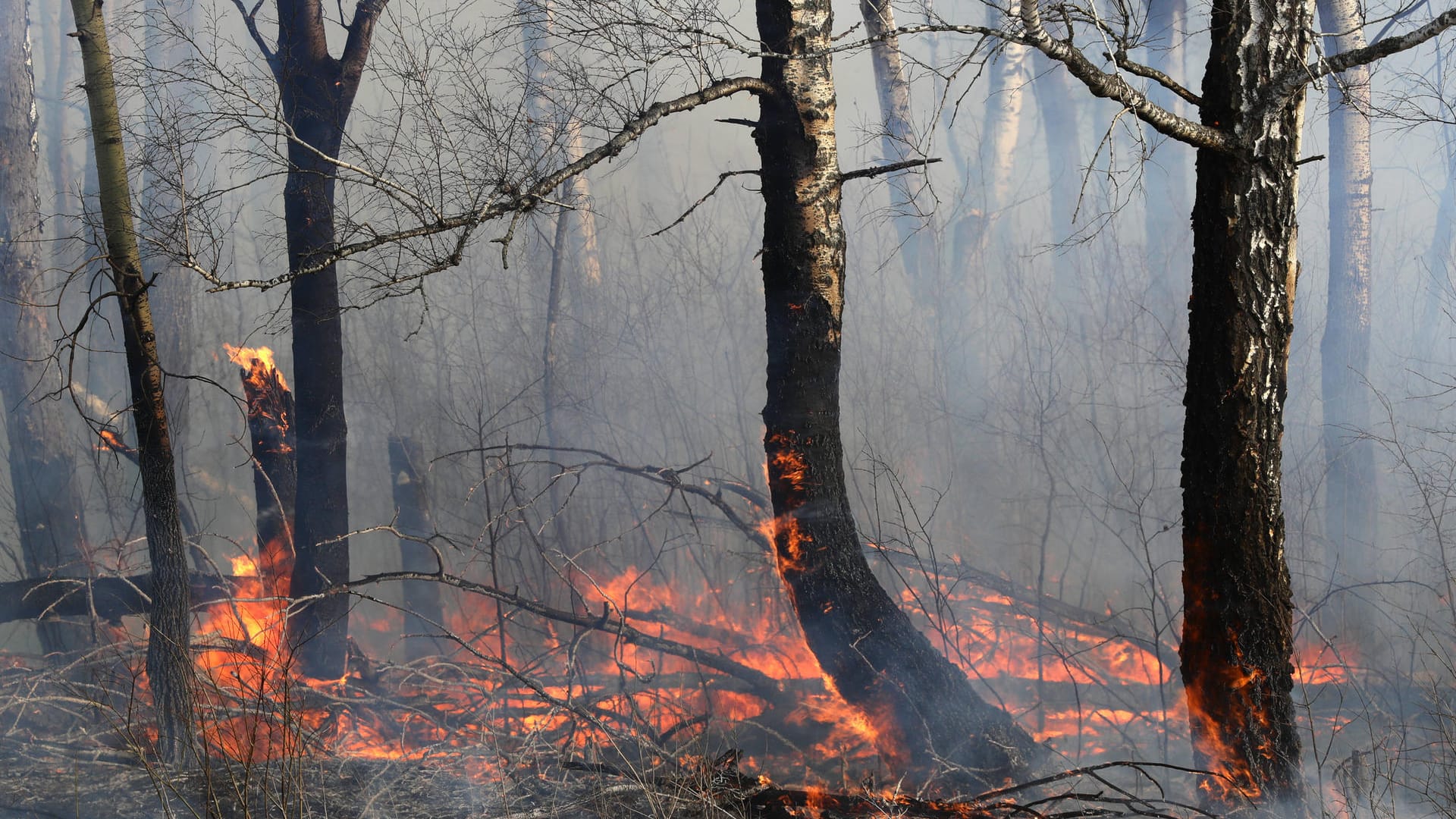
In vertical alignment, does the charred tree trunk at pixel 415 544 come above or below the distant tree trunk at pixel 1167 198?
below

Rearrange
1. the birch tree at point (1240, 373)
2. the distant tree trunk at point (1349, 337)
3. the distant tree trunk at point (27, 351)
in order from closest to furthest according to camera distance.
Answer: the birch tree at point (1240, 373) → the distant tree trunk at point (1349, 337) → the distant tree trunk at point (27, 351)

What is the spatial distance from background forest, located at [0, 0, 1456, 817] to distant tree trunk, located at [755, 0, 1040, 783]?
21cm

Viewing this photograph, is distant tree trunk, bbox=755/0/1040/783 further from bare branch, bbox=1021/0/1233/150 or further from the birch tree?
bare branch, bbox=1021/0/1233/150

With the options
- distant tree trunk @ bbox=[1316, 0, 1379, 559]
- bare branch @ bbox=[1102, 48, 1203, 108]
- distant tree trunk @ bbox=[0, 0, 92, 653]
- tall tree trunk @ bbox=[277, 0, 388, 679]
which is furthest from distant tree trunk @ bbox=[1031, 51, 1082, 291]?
distant tree trunk @ bbox=[0, 0, 92, 653]

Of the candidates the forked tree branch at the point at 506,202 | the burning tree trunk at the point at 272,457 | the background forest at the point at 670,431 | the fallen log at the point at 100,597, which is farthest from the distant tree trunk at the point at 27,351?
the forked tree branch at the point at 506,202

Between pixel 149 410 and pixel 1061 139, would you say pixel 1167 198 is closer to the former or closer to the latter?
pixel 1061 139

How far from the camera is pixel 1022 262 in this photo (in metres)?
11.1

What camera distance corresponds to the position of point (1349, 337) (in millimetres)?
7621

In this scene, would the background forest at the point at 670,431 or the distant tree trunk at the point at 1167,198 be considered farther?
the distant tree trunk at the point at 1167,198

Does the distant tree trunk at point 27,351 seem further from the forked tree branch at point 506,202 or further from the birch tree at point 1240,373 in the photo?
the birch tree at point 1240,373

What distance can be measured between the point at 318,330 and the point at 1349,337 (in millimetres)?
7806

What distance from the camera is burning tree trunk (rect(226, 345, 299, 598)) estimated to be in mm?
6113

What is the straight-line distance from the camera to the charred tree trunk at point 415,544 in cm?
826

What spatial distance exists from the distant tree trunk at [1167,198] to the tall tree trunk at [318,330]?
7.81 m
